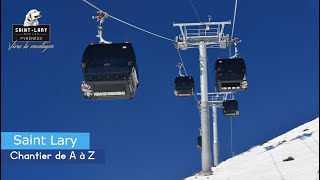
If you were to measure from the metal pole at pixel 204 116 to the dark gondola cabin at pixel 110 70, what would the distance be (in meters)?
10.2

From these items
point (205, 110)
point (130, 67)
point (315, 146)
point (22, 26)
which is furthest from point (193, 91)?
point (130, 67)

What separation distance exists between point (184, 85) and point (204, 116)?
2.56 meters

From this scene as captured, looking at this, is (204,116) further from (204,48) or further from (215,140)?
(215,140)

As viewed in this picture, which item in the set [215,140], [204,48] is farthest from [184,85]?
[215,140]

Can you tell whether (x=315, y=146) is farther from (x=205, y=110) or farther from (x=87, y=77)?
(x=87, y=77)

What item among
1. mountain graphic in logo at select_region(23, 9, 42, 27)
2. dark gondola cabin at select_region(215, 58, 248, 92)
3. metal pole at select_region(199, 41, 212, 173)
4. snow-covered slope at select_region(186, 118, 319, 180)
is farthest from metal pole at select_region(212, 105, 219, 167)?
mountain graphic in logo at select_region(23, 9, 42, 27)

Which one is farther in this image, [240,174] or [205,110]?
[205,110]

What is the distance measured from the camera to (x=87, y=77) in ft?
49.6

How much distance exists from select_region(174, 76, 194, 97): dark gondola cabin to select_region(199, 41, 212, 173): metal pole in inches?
52.3

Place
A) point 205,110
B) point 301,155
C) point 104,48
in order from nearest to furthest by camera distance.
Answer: point 104,48
point 301,155
point 205,110

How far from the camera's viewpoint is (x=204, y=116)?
25281mm

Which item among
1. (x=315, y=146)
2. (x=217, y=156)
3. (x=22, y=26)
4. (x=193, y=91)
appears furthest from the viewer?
(x=217, y=156)

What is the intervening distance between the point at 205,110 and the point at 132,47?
11.0m

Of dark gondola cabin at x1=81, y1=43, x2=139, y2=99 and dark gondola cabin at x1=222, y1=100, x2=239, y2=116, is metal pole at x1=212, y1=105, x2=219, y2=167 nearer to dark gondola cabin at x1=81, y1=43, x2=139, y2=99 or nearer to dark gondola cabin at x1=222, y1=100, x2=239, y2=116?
dark gondola cabin at x1=222, y1=100, x2=239, y2=116
